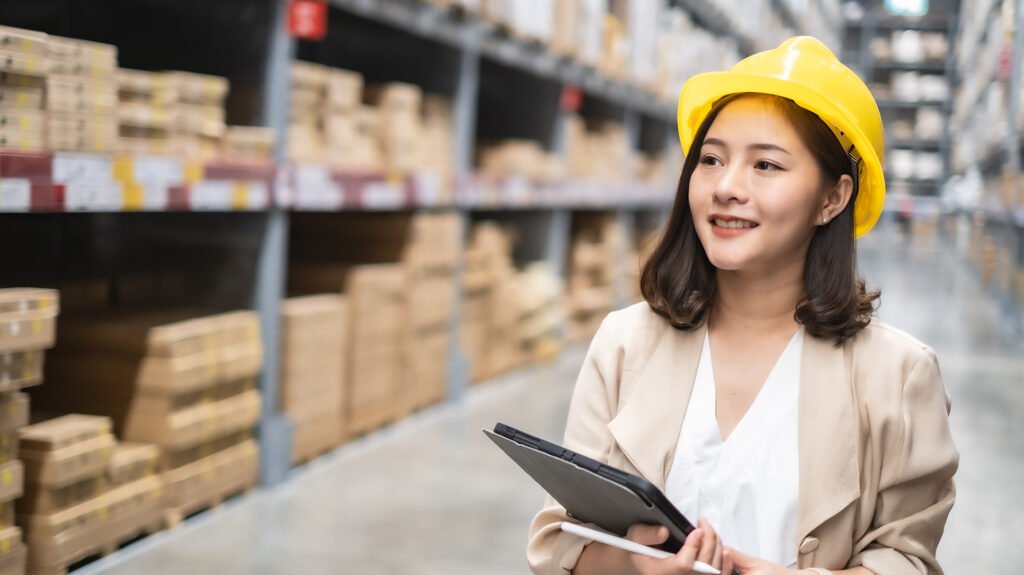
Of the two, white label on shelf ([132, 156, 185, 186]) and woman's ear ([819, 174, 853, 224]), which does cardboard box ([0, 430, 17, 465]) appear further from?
woman's ear ([819, 174, 853, 224])

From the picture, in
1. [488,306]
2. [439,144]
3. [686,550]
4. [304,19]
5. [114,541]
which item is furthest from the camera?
[488,306]

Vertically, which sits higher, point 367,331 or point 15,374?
point 15,374

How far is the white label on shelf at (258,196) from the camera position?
390 centimetres

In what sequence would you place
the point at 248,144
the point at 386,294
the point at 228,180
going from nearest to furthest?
the point at 228,180 → the point at 248,144 → the point at 386,294

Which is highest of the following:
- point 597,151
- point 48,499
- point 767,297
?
point 597,151

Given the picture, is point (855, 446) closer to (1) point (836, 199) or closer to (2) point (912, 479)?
(2) point (912, 479)

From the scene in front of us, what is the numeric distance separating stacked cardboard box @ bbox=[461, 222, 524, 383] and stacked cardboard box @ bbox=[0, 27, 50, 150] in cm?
345

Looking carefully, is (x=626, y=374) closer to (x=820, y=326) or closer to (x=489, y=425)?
(x=820, y=326)

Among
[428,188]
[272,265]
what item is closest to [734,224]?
[272,265]

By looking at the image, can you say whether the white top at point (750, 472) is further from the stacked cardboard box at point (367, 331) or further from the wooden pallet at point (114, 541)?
the stacked cardboard box at point (367, 331)

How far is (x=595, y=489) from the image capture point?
139 centimetres

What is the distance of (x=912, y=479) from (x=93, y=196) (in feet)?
7.76

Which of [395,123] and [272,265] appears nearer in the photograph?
[272,265]

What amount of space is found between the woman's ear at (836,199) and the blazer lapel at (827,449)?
24 cm
